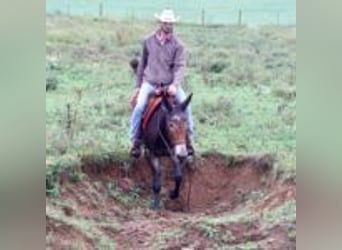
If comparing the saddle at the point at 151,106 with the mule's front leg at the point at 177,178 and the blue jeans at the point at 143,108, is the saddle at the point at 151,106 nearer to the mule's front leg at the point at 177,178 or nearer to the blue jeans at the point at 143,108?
the blue jeans at the point at 143,108

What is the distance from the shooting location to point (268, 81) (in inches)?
90.5

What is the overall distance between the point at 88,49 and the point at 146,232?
2.35 ft

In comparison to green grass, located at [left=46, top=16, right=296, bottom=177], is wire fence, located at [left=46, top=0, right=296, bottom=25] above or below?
above

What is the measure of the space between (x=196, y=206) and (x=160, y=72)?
527 millimetres

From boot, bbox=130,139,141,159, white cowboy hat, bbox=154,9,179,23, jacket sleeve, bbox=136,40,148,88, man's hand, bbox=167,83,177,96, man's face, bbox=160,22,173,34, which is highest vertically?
white cowboy hat, bbox=154,9,179,23

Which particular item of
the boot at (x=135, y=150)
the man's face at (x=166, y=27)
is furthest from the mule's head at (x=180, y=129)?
the man's face at (x=166, y=27)

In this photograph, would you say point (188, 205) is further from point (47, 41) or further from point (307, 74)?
point (47, 41)

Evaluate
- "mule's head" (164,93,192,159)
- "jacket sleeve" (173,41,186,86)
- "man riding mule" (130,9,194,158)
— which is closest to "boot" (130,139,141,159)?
"man riding mule" (130,9,194,158)

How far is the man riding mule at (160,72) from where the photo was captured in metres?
2.28

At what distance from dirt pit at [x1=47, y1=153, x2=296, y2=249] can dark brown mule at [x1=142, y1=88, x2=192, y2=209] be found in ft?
0.08

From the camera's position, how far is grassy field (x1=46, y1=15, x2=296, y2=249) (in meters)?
2.22

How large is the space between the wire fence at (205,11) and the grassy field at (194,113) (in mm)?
27

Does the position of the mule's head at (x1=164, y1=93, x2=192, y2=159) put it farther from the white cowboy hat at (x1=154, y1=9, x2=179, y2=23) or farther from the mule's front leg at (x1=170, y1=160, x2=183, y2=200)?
the white cowboy hat at (x1=154, y1=9, x2=179, y2=23)

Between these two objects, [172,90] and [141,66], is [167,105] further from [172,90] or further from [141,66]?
[141,66]
